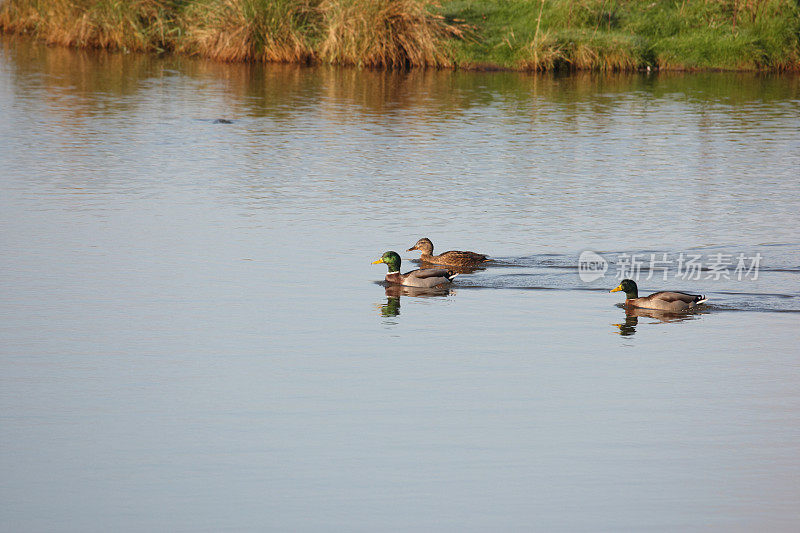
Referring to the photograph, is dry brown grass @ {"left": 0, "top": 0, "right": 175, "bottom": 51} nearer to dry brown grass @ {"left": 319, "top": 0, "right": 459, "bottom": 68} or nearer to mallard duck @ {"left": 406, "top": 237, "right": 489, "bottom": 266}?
dry brown grass @ {"left": 319, "top": 0, "right": 459, "bottom": 68}

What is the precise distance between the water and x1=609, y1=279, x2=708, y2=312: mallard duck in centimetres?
18

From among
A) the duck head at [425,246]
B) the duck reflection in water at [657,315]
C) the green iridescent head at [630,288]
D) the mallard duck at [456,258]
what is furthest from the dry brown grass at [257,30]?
the duck reflection in water at [657,315]

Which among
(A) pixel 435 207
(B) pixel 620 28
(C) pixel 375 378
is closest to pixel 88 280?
(C) pixel 375 378

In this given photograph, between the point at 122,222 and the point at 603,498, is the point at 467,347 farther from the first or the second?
the point at 122,222

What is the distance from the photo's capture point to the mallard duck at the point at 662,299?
1080 centimetres

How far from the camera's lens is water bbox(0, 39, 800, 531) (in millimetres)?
6844

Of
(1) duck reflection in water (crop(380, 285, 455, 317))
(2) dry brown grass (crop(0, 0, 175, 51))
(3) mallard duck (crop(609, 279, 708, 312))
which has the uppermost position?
(2) dry brown grass (crop(0, 0, 175, 51))

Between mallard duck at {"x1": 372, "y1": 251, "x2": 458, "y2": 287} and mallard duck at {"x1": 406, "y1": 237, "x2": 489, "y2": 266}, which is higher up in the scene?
mallard duck at {"x1": 406, "y1": 237, "x2": 489, "y2": 266}

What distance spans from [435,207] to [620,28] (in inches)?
699

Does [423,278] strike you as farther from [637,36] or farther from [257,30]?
[637,36]

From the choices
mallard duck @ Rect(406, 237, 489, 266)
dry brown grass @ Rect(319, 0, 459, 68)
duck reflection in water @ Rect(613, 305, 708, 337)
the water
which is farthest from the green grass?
duck reflection in water @ Rect(613, 305, 708, 337)

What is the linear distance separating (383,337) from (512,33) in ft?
73.7

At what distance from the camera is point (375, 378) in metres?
8.74

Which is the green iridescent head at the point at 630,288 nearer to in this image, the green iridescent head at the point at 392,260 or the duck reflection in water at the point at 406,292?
the duck reflection in water at the point at 406,292
